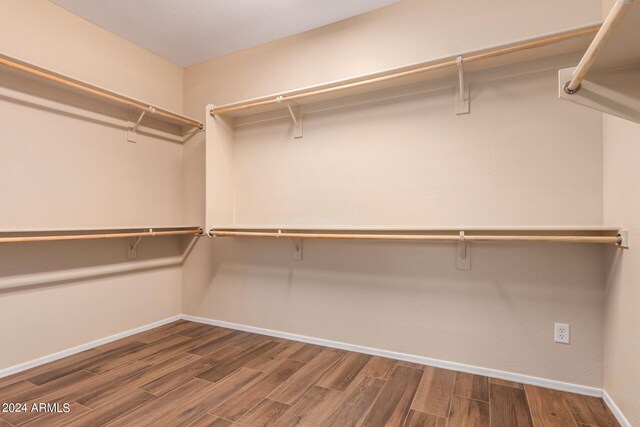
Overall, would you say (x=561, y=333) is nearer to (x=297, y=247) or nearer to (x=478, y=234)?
(x=478, y=234)

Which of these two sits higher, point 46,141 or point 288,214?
point 46,141

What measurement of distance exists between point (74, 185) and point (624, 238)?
3.14 meters

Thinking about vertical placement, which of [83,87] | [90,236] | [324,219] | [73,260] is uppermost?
[83,87]

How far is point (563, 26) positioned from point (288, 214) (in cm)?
202

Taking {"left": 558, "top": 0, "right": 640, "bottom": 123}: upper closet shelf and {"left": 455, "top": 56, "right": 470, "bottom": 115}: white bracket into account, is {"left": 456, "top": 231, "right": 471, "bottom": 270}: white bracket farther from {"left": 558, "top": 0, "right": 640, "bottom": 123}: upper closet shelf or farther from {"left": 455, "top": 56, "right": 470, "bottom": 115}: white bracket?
{"left": 558, "top": 0, "right": 640, "bottom": 123}: upper closet shelf

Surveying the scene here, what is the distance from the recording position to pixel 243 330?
8.98 ft

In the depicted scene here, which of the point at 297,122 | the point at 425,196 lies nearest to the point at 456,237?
the point at 425,196

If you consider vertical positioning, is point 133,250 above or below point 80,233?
below

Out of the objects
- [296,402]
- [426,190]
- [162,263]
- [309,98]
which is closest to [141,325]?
[162,263]

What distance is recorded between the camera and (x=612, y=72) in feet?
2.87

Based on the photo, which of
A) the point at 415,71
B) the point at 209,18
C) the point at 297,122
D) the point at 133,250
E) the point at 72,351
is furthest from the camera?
the point at 133,250

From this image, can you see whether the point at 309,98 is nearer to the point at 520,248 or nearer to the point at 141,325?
the point at 520,248

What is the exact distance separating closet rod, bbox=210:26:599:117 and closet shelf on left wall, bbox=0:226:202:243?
101cm

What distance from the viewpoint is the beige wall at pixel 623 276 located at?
1347 millimetres
